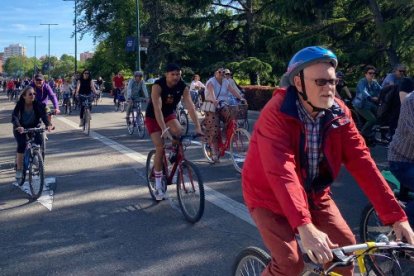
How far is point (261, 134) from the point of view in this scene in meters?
2.60

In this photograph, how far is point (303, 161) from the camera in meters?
2.67

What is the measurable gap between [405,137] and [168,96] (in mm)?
3315

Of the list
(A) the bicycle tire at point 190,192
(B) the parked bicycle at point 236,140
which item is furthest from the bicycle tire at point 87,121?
(A) the bicycle tire at point 190,192

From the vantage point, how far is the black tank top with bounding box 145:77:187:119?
21.8 ft

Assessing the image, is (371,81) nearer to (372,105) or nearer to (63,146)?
(372,105)

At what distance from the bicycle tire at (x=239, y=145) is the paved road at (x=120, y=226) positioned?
26cm

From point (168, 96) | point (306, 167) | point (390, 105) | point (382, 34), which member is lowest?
point (306, 167)

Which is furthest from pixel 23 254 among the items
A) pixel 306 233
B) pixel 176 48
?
pixel 176 48

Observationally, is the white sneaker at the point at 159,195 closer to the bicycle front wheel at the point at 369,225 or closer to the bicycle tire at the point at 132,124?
the bicycle front wheel at the point at 369,225

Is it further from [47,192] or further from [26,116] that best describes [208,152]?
[26,116]

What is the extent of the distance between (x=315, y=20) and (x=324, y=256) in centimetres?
1986

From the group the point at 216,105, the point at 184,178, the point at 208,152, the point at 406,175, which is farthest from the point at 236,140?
the point at 406,175

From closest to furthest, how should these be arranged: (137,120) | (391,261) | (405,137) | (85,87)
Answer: (391,261)
(405,137)
(137,120)
(85,87)

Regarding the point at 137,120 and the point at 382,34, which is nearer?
the point at 137,120
